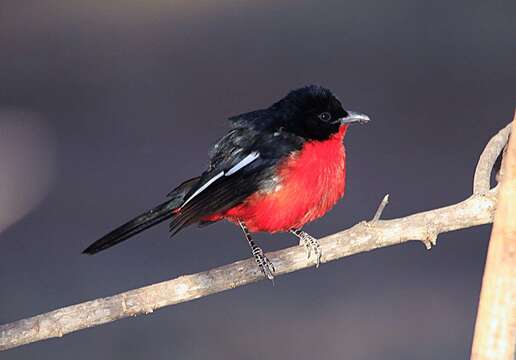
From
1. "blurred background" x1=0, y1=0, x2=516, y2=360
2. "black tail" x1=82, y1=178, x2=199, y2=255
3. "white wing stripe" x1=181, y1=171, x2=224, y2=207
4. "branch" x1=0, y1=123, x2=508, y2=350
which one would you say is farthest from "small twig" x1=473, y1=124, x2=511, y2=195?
"blurred background" x1=0, y1=0, x2=516, y2=360

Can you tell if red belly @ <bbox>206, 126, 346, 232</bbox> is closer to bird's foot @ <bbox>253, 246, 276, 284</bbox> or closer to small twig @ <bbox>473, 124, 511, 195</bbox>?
bird's foot @ <bbox>253, 246, 276, 284</bbox>

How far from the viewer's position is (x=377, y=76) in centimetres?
723

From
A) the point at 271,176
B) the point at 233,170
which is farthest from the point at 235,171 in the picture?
the point at 271,176

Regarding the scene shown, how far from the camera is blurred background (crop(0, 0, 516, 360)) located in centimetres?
530

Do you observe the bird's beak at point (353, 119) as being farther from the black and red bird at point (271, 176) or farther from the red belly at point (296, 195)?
the red belly at point (296, 195)

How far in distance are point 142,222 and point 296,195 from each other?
0.46 meters

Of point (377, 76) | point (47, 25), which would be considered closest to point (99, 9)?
point (47, 25)

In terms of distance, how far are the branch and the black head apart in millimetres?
458

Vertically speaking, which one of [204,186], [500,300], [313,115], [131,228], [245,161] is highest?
[313,115]

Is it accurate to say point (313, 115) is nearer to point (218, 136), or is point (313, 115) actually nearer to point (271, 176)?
point (271, 176)

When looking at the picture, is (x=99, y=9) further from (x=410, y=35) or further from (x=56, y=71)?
(x=410, y=35)

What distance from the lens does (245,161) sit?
3150 millimetres

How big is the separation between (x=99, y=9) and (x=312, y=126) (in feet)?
14.2

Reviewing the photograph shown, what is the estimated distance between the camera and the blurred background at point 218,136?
17.4 ft
